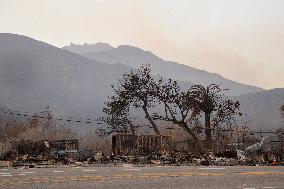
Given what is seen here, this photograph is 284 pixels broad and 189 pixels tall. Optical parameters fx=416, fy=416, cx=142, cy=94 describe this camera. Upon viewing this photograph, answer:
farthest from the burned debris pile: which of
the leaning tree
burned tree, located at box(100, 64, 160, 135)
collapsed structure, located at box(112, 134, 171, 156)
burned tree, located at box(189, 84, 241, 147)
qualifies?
burned tree, located at box(100, 64, 160, 135)

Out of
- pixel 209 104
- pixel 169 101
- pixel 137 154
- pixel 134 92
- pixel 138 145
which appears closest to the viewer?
pixel 137 154

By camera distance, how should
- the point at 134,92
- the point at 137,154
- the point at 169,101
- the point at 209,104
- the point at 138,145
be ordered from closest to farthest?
the point at 137,154 < the point at 138,145 < the point at 209,104 < the point at 169,101 < the point at 134,92

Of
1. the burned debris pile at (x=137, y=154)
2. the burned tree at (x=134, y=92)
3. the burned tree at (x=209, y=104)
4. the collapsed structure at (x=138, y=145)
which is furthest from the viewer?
the burned tree at (x=134, y=92)

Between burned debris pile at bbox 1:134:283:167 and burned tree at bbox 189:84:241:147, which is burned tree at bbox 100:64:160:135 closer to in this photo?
burned tree at bbox 189:84:241:147

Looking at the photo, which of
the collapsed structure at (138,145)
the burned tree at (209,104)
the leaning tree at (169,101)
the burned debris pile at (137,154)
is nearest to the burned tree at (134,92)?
the leaning tree at (169,101)

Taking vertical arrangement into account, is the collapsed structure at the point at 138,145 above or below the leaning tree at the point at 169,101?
below

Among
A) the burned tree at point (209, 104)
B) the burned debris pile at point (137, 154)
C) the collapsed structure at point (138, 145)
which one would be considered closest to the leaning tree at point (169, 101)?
the burned tree at point (209, 104)

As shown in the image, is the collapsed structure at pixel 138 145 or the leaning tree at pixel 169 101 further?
the leaning tree at pixel 169 101

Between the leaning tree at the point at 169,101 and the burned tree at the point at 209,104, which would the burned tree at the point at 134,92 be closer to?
the leaning tree at the point at 169,101

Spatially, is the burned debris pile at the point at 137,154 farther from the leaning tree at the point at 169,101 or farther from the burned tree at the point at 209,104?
the burned tree at the point at 209,104

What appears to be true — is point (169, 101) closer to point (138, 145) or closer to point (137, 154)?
point (138, 145)

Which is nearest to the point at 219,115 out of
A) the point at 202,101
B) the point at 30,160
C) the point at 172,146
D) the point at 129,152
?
the point at 202,101

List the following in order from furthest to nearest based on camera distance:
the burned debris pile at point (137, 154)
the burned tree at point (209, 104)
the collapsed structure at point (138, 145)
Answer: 1. the burned tree at point (209, 104)
2. the collapsed structure at point (138, 145)
3. the burned debris pile at point (137, 154)

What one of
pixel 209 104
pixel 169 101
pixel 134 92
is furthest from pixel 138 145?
pixel 134 92
